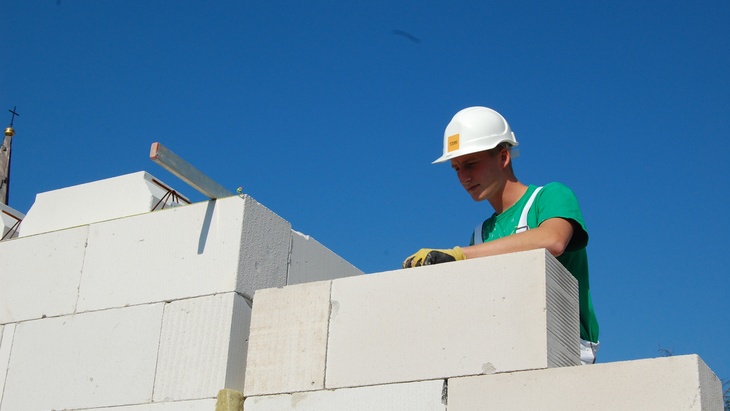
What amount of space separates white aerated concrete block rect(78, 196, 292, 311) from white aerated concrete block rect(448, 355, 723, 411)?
5.22ft

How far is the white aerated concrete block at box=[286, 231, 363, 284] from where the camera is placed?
601 cm

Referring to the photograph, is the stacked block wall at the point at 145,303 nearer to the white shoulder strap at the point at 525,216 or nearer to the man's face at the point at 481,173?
the man's face at the point at 481,173

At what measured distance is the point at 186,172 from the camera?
5.66 meters

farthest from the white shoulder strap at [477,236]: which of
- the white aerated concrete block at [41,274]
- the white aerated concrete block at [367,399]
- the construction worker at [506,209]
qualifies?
the white aerated concrete block at [41,274]

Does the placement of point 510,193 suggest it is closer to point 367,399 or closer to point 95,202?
point 367,399

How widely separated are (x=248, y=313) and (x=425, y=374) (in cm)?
127

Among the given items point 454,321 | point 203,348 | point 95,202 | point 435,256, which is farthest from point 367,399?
point 95,202

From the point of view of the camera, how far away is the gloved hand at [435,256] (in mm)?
4922

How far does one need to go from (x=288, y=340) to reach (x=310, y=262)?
3.53 feet

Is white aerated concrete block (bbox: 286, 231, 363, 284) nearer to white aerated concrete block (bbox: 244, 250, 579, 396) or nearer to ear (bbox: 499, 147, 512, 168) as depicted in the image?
white aerated concrete block (bbox: 244, 250, 579, 396)

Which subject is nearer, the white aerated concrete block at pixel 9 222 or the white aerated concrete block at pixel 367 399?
the white aerated concrete block at pixel 367 399

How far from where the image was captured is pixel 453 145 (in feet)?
17.6

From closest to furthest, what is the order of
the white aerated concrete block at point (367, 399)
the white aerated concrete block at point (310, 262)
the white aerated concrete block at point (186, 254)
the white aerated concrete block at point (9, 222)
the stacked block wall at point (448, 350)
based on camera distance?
1. the stacked block wall at point (448, 350)
2. the white aerated concrete block at point (367, 399)
3. the white aerated concrete block at point (186, 254)
4. the white aerated concrete block at point (310, 262)
5. the white aerated concrete block at point (9, 222)

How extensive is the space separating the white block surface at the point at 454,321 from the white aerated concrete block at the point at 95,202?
1.74m
